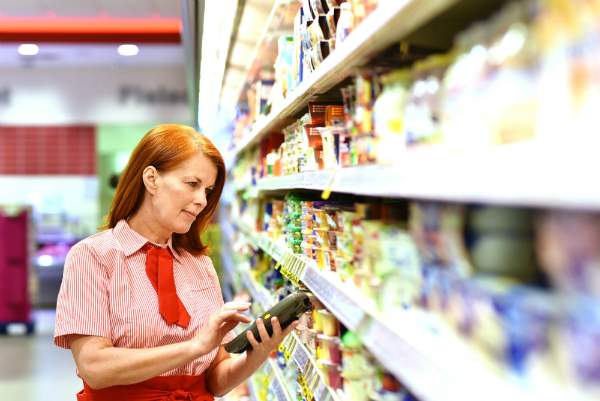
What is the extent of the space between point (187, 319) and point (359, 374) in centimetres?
58

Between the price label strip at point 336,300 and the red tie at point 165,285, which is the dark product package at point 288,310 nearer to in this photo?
the price label strip at point 336,300

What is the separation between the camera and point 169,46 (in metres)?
10.3

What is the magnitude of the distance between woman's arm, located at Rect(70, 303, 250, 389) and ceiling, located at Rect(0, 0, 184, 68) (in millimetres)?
7424

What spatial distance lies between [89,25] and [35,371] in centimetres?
510

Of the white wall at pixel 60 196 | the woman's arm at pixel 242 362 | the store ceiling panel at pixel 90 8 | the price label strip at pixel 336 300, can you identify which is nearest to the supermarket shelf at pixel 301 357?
the woman's arm at pixel 242 362

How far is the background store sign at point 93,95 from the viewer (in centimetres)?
1159

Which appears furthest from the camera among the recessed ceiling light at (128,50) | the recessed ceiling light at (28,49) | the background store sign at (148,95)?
the background store sign at (148,95)

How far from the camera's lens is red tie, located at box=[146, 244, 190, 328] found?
2098 mm

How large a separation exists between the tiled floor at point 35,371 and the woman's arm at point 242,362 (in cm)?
351

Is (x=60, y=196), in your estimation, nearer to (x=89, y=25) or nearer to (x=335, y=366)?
(x=89, y=25)

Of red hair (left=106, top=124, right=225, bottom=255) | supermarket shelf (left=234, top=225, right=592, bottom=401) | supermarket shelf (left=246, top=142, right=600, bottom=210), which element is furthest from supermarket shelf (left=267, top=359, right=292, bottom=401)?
supermarket shelf (left=246, top=142, right=600, bottom=210)

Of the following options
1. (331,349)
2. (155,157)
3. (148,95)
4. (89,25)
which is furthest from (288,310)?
(148,95)

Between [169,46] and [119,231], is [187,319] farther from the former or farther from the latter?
[169,46]

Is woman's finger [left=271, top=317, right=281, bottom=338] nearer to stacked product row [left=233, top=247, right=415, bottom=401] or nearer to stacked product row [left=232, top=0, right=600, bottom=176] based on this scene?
stacked product row [left=233, top=247, right=415, bottom=401]
